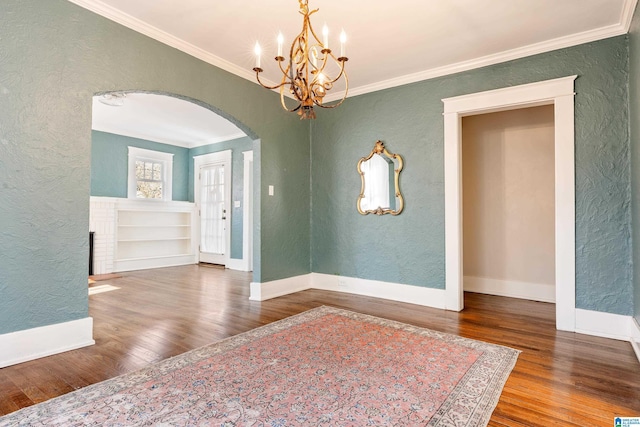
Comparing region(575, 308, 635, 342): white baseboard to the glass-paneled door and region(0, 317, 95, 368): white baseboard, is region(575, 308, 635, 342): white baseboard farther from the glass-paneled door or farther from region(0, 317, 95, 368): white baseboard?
the glass-paneled door

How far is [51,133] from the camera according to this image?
2.39m

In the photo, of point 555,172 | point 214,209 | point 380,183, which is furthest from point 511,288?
point 214,209

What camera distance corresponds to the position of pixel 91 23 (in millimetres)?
2588

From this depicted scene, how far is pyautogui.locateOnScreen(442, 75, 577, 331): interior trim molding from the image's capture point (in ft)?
9.86

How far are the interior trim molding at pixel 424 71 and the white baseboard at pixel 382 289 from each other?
2405 mm

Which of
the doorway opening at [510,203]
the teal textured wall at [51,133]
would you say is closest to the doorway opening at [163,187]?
the teal textured wall at [51,133]

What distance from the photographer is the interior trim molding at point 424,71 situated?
8.64ft

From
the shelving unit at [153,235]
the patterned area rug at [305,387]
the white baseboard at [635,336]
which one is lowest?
the patterned area rug at [305,387]

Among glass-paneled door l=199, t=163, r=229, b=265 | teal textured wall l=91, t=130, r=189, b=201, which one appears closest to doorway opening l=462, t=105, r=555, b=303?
glass-paneled door l=199, t=163, r=229, b=265

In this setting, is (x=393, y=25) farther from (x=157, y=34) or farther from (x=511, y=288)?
(x=511, y=288)

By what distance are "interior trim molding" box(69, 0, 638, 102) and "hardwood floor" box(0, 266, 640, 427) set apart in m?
2.57

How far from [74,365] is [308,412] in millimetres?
1644

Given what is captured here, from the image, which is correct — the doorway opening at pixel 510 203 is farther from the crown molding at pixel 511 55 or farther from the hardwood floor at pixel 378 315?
the crown molding at pixel 511 55

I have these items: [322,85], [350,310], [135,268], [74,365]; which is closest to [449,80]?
[322,85]
